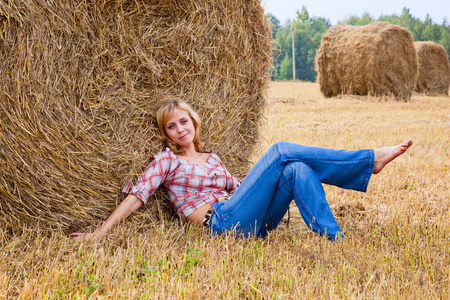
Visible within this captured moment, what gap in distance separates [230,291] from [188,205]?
0.93 meters

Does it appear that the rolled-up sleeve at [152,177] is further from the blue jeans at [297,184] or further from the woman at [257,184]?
the blue jeans at [297,184]

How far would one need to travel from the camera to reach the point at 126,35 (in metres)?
2.78

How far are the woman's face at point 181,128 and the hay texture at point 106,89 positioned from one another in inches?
5.8

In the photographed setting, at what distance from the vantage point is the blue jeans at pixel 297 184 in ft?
7.99

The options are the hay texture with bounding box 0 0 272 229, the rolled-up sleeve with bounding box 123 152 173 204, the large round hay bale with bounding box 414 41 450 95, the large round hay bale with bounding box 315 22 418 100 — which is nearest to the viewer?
the hay texture with bounding box 0 0 272 229

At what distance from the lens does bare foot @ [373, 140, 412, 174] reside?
2420 mm

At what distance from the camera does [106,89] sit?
2.75 meters

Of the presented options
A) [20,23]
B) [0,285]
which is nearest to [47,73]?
[20,23]

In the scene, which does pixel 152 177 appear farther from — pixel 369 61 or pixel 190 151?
pixel 369 61

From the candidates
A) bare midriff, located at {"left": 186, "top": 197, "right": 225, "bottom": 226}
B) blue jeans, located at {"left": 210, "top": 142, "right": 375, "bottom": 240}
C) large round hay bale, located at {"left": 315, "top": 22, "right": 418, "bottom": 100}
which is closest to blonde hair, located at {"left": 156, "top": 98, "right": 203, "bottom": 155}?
bare midriff, located at {"left": 186, "top": 197, "right": 225, "bottom": 226}

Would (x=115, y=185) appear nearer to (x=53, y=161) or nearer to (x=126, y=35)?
(x=53, y=161)

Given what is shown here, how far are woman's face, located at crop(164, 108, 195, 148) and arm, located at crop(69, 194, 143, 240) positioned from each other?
488 mm

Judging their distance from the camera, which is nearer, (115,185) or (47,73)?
(47,73)

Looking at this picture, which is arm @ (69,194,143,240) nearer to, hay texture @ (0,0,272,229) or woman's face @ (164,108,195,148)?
hay texture @ (0,0,272,229)
